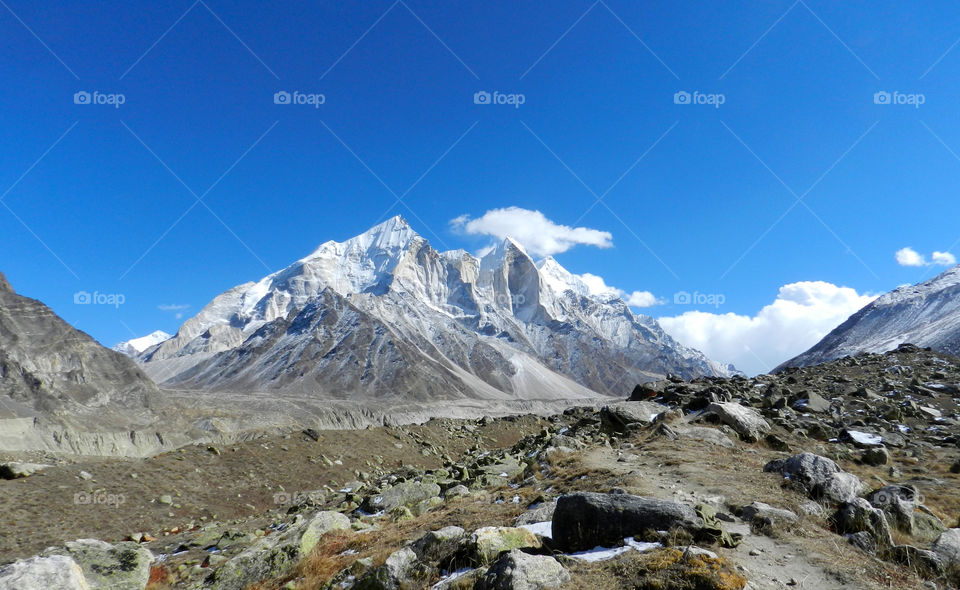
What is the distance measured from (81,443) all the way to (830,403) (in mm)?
71034

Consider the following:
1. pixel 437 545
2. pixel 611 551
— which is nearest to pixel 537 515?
pixel 437 545

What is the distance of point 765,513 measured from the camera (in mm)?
9789

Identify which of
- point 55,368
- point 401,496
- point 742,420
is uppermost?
point 55,368

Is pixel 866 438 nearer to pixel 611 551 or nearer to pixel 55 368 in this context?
pixel 611 551

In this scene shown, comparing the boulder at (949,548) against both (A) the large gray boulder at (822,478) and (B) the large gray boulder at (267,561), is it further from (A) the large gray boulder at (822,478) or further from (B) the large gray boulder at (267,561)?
(B) the large gray boulder at (267,561)

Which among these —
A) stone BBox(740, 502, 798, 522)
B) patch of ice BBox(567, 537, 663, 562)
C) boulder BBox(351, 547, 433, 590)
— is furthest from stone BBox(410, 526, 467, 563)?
stone BBox(740, 502, 798, 522)

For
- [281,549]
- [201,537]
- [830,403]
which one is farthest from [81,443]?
[830,403]

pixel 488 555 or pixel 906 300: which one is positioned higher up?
pixel 906 300

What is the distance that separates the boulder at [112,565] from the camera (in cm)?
1225

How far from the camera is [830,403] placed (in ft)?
89.5

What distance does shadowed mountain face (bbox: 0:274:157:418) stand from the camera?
8316 centimetres

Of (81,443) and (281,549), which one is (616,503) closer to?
(281,549)

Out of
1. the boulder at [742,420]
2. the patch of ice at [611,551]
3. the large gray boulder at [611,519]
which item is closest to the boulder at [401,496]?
the large gray boulder at [611,519]

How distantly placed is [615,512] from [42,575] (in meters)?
11.2
